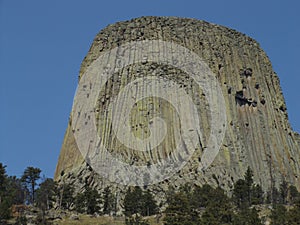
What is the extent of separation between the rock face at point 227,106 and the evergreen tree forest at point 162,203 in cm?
671

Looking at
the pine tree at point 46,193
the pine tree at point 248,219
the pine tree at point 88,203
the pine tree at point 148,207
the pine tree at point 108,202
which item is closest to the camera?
the pine tree at point 248,219

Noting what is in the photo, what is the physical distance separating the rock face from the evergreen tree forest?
22.0 ft

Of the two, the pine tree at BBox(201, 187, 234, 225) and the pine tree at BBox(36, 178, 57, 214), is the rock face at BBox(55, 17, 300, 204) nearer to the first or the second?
the pine tree at BBox(36, 178, 57, 214)

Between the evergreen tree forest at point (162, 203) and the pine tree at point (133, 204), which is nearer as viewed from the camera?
the evergreen tree forest at point (162, 203)

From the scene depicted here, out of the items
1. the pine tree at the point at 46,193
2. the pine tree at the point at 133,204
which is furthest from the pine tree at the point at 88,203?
the pine tree at the point at 133,204

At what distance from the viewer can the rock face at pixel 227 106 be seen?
108 metres

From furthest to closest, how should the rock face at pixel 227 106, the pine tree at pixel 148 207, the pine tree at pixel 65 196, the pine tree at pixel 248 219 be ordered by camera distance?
1. the rock face at pixel 227 106
2. the pine tree at pixel 65 196
3. the pine tree at pixel 148 207
4. the pine tree at pixel 248 219

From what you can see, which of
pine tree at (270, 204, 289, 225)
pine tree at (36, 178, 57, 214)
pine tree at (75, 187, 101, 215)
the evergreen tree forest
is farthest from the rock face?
pine tree at (270, 204, 289, 225)

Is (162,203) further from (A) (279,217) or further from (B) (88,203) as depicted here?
(A) (279,217)

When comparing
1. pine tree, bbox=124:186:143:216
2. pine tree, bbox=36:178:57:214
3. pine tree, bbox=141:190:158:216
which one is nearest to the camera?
pine tree, bbox=141:190:158:216

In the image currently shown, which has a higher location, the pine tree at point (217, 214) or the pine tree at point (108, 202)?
the pine tree at point (108, 202)

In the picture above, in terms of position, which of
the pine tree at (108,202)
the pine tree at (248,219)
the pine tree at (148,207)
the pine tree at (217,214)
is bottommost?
the pine tree at (248,219)

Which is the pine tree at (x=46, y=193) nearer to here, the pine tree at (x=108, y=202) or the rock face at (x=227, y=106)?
the pine tree at (x=108, y=202)

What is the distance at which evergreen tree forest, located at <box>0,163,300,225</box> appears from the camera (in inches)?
2677
